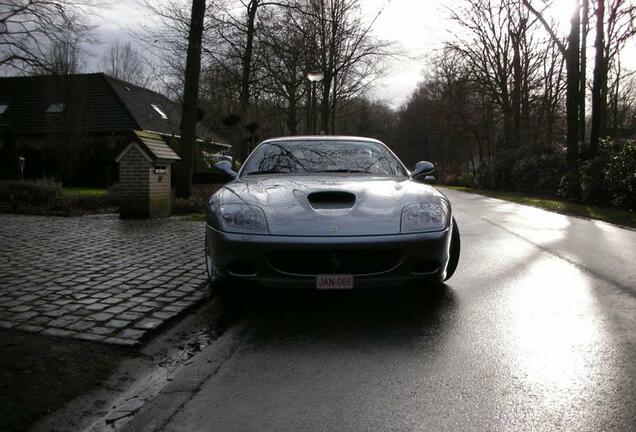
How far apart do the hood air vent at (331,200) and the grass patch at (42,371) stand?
1751 mm

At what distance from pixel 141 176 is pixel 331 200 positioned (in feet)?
23.1

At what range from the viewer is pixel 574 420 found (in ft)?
8.02

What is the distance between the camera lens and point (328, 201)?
420 centimetres

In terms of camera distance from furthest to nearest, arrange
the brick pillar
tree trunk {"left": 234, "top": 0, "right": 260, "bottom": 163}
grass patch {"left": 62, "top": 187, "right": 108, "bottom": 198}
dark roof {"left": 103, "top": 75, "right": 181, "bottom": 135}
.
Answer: dark roof {"left": 103, "top": 75, "right": 181, "bottom": 135}, tree trunk {"left": 234, "top": 0, "right": 260, "bottom": 163}, grass patch {"left": 62, "top": 187, "right": 108, "bottom": 198}, the brick pillar

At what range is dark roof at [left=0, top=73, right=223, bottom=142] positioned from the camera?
26750 millimetres

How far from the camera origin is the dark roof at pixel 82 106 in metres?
26.8

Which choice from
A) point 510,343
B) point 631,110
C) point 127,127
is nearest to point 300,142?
point 510,343

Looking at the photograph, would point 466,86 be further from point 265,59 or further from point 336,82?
point 265,59

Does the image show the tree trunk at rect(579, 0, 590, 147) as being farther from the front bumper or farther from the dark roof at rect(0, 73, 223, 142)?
the dark roof at rect(0, 73, 223, 142)

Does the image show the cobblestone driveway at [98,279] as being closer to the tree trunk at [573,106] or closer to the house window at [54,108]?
the tree trunk at [573,106]

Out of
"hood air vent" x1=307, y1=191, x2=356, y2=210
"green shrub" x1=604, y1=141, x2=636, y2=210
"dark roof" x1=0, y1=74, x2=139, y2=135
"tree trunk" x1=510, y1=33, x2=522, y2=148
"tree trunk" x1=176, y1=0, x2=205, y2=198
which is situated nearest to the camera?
"hood air vent" x1=307, y1=191, x2=356, y2=210

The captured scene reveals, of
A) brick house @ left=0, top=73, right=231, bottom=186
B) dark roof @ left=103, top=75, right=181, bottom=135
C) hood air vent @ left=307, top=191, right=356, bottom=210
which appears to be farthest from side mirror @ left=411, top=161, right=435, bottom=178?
dark roof @ left=103, top=75, right=181, bottom=135

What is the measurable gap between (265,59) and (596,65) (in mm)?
11257

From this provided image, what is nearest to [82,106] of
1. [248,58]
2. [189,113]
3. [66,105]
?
[66,105]
